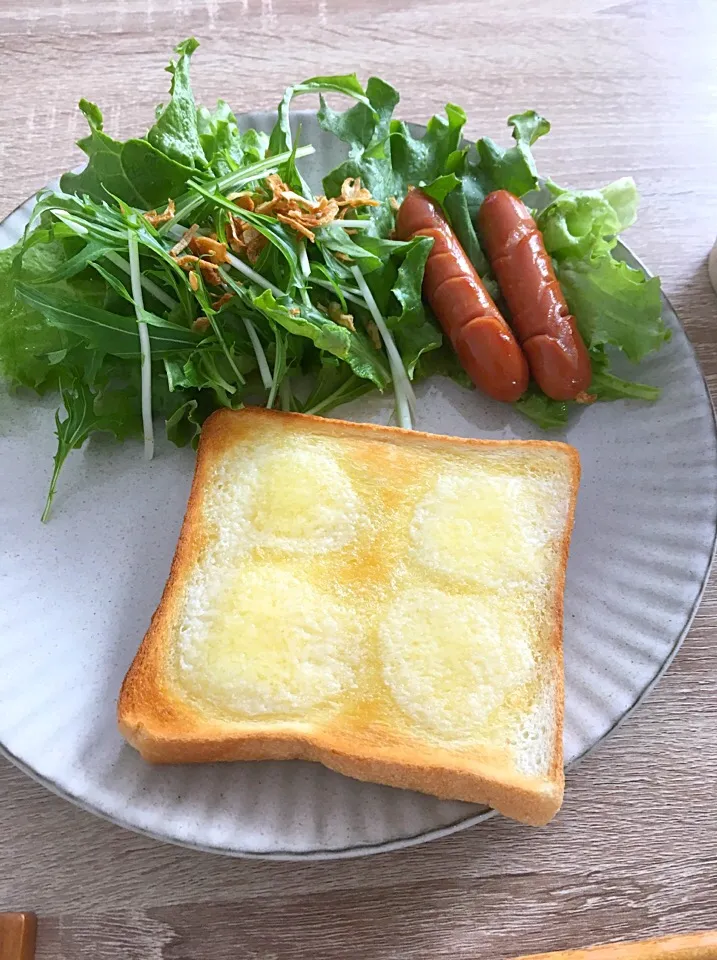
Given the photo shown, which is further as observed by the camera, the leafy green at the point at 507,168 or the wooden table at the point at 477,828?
the leafy green at the point at 507,168

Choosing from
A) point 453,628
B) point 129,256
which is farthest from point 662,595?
point 129,256

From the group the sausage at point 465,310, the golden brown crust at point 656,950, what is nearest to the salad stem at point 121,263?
the sausage at point 465,310

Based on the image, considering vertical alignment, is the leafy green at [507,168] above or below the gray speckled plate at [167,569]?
above

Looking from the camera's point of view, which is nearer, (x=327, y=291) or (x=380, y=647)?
(x=380, y=647)

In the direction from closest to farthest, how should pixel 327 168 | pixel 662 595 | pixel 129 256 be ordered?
1. pixel 662 595
2. pixel 129 256
3. pixel 327 168

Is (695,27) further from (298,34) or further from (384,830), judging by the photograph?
(384,830)

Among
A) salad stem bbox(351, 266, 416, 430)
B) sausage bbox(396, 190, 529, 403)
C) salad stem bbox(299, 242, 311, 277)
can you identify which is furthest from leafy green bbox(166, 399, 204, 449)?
sausage bbox(396, 190, 529, 403)

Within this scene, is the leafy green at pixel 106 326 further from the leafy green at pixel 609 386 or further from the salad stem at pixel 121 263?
the leafy green at pixel 609 386
